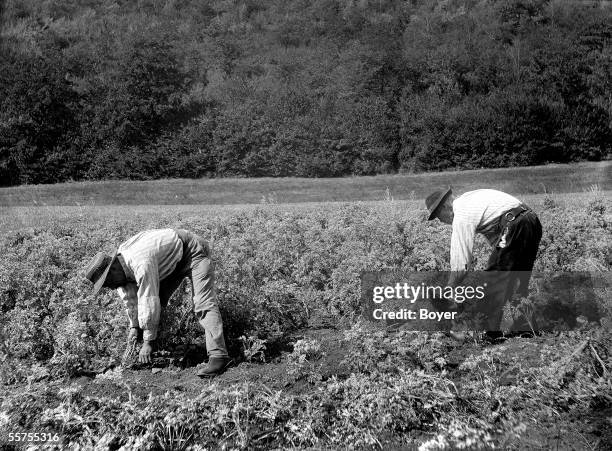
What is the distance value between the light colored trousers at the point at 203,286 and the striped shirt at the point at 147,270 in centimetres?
12

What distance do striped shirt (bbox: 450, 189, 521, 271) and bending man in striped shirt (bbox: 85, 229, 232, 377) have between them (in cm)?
209

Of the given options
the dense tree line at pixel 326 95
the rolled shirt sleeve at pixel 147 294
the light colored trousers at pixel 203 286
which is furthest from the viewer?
the dense tree line at pixel 326 95

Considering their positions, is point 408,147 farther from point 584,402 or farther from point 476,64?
point 584,402

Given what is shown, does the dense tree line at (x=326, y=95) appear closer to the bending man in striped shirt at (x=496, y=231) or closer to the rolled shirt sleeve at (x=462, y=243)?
the bending man in striped shirt at (x=496, y=231)

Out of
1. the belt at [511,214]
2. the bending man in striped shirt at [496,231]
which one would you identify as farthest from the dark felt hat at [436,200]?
the belt at [511,214]

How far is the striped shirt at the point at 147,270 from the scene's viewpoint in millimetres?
5211

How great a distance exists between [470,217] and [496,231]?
0.37 meters

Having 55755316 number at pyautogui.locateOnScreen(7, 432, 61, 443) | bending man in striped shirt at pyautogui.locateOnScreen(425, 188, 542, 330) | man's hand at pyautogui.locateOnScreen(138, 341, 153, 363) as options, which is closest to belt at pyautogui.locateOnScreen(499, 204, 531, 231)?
bending man in striped shirt at pyautogui.locateOnScreen(425, 188, 542, 330)

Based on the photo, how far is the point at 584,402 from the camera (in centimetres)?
461

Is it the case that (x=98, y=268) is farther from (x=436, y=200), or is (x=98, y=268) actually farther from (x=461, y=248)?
(x=461, y=248)

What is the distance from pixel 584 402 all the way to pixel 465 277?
140 centimetres

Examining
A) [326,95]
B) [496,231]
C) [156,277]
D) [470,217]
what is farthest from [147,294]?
[326,95]

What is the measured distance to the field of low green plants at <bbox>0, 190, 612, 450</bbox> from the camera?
14.9 feet

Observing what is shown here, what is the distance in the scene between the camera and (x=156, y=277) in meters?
5.29
